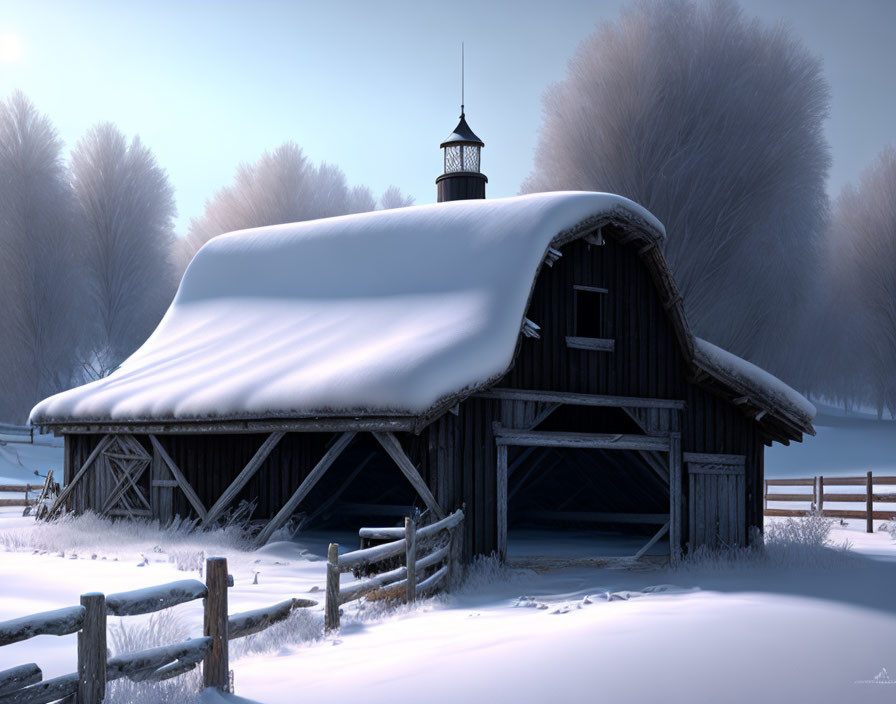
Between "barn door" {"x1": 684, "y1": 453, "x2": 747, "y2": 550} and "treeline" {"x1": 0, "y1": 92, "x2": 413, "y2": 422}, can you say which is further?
"treeline" {"x1": 0, "y1": 92, "x2": 413, "y2": 422}

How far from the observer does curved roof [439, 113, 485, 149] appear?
24734 millimetres

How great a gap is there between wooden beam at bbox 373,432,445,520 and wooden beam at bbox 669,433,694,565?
4.82 m

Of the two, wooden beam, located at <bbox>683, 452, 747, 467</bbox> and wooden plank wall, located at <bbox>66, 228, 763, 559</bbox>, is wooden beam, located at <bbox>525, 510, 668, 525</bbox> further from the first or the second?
wooden beam, located at <bbox>683, 452, 747, 467</bbox>

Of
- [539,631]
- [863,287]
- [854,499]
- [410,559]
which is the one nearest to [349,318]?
[410,559]

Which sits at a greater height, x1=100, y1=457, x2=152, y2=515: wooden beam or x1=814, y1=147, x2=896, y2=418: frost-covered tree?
x1=814, y1=147, x2=896, y2=418: frost-covered tree

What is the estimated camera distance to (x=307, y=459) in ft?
56.5

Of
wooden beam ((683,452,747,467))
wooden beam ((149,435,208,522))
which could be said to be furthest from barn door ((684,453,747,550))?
wooden beam ((149,435,208,522))

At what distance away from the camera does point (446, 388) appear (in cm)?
1343

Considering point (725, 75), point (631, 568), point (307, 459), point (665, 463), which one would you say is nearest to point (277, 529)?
point (307, 459)

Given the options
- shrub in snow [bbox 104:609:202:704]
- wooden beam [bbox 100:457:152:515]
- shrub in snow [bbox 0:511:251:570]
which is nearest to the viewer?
shrub in snow [bbox 104:609:202:704]

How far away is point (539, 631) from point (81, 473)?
43.0 feet

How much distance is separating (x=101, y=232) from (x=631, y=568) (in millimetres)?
44244

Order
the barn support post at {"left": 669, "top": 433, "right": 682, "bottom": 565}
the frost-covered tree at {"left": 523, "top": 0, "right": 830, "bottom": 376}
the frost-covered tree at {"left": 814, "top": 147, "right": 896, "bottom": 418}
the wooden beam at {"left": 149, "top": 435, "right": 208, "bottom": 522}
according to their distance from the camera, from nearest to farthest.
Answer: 1. the barn support post at {"left": 669, "top": 433, "right": 682, "bottom": 565}
2. the wooden beam at {"left": 149, "top": 435, "right": 208, "bottom": 522}
3. the frost-covered tree at {"left": 523, "top": 0, "right": 830, "bottom": 376}
4. the frost-covered tree at {"left": 814, "top": 147, "right": 896, "bottom": 418}

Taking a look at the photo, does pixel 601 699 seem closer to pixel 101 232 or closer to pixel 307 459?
pixel 307 459
